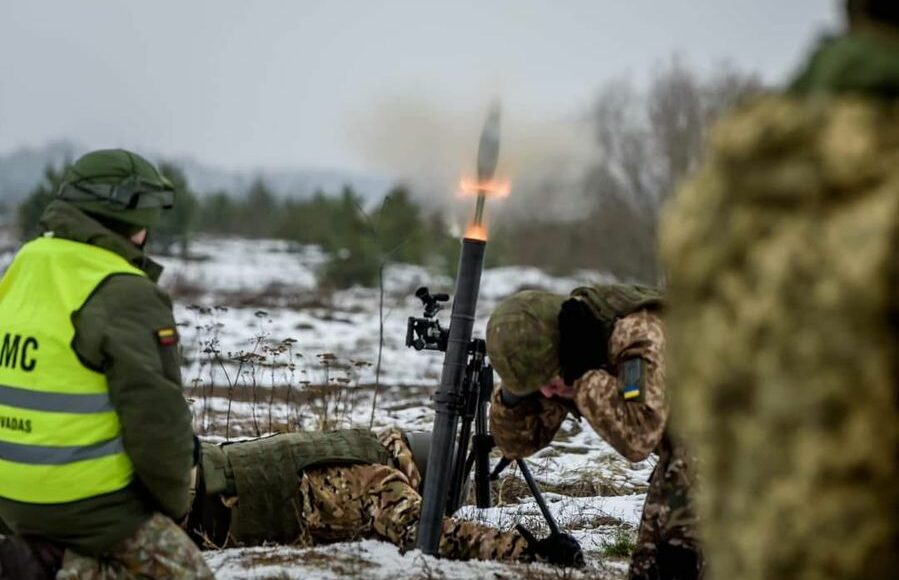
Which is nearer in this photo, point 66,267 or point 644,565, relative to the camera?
point 66,267

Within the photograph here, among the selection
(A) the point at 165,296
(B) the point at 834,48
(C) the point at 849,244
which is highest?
(B) the point at 834,48

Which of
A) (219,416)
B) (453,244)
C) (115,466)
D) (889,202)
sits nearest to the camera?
(889,202)

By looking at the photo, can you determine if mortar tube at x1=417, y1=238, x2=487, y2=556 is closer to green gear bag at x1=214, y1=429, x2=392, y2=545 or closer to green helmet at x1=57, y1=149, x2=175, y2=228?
green gear bag at x1=214, y1=429, x2=392, y2=545

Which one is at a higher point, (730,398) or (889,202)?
(889,202)

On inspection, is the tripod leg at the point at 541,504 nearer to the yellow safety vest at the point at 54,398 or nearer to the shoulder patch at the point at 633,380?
the shoulder patch at the point at 633,380

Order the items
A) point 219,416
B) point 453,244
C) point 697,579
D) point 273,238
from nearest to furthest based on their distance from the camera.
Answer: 1. point 697,579
2. point 219,416
3. point 453,244
4. point 273,238

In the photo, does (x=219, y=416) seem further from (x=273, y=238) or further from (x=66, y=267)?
(x=273, y=238)

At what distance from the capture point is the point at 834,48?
162 cm

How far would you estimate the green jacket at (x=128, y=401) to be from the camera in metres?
3.38

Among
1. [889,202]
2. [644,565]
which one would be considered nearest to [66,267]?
[644,565]

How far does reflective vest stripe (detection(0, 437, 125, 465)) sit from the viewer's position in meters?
3.43

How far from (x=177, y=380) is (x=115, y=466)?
1.16 ft

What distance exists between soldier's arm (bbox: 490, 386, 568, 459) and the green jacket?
5.06 feet

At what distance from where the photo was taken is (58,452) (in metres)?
3.43
